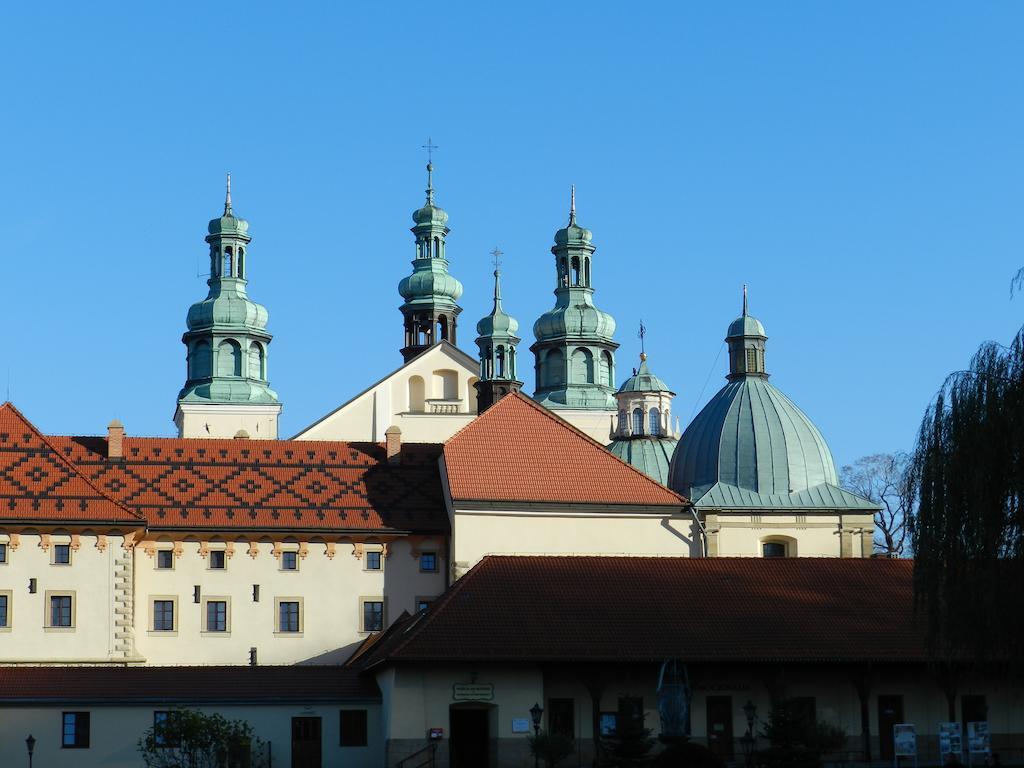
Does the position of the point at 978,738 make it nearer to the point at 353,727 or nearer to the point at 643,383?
the point at 353,727

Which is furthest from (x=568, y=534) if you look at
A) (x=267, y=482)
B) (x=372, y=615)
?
(x=267, y=482)

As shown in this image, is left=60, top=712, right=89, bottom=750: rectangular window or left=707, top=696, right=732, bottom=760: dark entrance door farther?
left=707, top=696, right=732, bottom=760: dark entrance door

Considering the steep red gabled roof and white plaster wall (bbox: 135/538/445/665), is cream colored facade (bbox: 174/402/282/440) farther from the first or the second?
white plaster wall (bbox: 135/538/445/665)

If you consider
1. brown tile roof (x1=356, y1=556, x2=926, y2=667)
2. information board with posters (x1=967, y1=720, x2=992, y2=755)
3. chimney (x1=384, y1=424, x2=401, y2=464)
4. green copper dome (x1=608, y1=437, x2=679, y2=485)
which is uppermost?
green copper dome (x1=608, y1=437, x2=679, y2=485)

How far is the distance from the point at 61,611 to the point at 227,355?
43.7 meters

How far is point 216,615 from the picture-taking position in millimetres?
57938

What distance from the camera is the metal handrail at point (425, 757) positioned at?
4591 cm

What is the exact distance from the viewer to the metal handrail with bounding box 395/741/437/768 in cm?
4591

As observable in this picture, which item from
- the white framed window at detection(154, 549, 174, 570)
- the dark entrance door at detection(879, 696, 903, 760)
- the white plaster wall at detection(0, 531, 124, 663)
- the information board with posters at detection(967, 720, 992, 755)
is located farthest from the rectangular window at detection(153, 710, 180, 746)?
the information board with posters at detection(967, 720, 992, 755)

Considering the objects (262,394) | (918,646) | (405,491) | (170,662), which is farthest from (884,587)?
(262,394)

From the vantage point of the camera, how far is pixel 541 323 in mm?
103250

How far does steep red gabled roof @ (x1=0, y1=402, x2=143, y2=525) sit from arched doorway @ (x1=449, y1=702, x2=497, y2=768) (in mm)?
13823

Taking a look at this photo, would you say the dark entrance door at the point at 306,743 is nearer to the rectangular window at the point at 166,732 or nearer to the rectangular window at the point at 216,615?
the rectangular window at the point at 166,732

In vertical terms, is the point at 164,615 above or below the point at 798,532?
below
